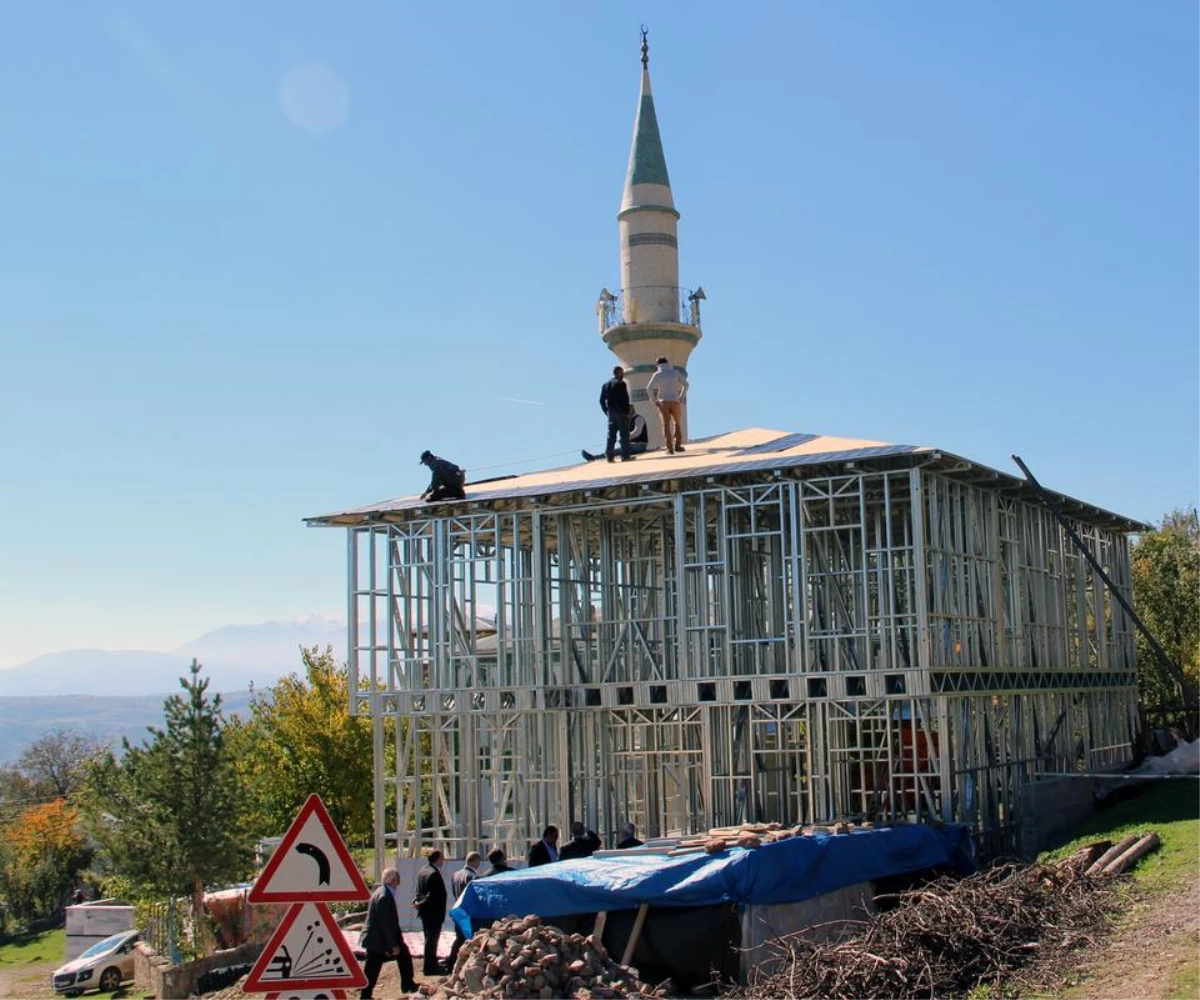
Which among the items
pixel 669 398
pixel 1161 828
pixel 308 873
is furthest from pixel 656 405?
pixel 308 873

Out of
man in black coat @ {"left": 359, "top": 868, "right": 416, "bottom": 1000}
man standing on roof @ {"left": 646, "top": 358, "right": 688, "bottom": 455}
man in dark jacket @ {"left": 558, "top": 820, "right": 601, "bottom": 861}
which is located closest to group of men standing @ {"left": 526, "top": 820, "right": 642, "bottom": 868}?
man in dark jacket @ {"left": 558, "top": 820, "right": 601, "bottom": 861}

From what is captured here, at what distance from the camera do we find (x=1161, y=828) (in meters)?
22.2

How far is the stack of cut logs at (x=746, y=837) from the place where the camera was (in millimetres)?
17281

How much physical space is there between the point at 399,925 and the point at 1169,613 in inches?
1277

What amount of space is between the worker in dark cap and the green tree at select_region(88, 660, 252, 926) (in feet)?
18.1

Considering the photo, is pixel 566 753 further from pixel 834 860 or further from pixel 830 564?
pixel 834 860

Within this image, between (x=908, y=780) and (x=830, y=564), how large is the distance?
14.3ft

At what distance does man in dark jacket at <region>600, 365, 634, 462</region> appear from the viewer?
88.8ft

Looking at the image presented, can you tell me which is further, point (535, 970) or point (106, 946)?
point (106, 946)

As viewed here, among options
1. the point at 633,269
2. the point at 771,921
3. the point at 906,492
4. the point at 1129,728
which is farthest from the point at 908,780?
the point at 633,269

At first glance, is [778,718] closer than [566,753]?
Yes

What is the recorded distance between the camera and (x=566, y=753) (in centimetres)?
2655

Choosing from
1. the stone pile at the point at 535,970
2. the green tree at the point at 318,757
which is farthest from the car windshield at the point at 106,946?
the stone pile at the point at 535,970

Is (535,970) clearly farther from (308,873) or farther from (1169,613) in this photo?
(1169,613)
